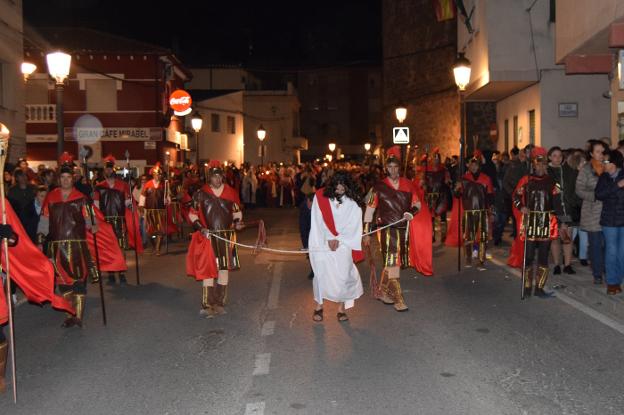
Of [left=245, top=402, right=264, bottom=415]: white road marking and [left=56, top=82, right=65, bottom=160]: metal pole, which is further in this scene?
[left=56, top=82, right=65, bottom=160]: metal pole

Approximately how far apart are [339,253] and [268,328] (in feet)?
3.78

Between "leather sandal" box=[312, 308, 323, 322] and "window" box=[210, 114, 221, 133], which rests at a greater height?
"window" box=[210, 114, 221, 133]

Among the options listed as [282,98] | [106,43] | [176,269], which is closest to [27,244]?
[176,269]

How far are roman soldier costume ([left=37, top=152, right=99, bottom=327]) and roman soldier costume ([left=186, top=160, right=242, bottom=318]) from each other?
1.25m

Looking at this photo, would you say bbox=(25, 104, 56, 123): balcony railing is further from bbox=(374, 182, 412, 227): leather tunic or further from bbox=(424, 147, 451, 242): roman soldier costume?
bbox=(374, 182, 412, 227): leather tunic

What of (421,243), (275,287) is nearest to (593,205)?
(421,243)

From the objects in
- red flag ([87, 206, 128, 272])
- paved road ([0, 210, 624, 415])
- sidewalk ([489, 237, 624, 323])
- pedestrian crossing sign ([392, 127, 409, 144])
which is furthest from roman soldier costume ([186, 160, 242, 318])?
pedestrian crossing sign ([392, 127, 409, 144])

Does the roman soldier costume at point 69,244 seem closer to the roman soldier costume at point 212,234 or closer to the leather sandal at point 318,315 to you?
the roman soldier costume at point 212,234

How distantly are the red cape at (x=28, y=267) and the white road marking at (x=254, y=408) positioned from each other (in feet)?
7.78

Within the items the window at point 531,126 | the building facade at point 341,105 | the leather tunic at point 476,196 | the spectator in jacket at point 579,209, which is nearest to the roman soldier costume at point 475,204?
the leather tunic at point 476,196

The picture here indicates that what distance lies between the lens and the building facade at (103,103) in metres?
36.9

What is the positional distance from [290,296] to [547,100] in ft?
42.9

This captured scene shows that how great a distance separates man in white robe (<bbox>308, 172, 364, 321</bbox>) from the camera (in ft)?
27.6

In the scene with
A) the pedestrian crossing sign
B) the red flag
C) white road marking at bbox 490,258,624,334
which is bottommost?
white road marking at bbox 490,258,624,334
